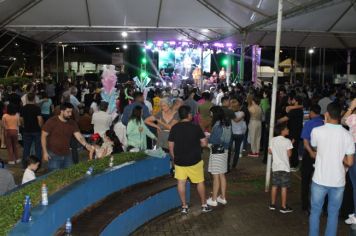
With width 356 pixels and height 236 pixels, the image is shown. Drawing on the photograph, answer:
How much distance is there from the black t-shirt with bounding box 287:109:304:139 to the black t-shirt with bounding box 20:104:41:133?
17.1 feet

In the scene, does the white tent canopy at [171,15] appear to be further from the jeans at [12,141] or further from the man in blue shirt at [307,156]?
the man in blue shirt at [307,156]

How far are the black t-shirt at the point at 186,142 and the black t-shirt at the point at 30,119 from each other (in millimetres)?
4182

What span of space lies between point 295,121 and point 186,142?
3.88m

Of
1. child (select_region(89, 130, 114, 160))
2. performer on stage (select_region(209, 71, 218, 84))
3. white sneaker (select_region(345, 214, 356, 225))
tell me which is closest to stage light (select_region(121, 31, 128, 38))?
performer on stage (select_region(209, 71, 218, 84))

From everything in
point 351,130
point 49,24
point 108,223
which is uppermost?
point 49,24

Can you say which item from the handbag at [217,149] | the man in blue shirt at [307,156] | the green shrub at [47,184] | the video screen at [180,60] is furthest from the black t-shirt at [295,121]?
the video screen at [180,60]

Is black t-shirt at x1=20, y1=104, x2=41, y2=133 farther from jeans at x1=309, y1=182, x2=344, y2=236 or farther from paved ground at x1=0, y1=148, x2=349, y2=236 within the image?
jeans at x1=309, y1=182, x2=344, y2=236

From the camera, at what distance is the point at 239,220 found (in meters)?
6.68

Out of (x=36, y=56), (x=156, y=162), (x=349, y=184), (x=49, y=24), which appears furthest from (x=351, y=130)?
(x=36, y=56)

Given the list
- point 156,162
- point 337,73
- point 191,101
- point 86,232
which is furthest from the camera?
point 337,73

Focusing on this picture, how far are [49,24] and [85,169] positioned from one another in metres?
10.3

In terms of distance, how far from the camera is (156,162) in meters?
7.53

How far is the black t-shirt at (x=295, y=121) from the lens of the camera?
31.3 feet

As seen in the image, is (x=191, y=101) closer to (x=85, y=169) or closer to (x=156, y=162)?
(x=156, y=162)
